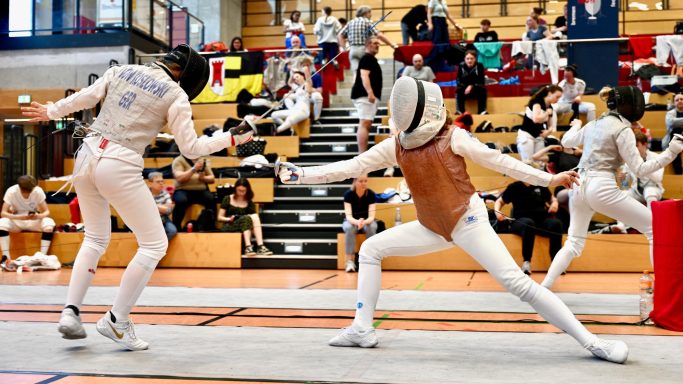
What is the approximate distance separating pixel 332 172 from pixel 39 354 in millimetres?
1606

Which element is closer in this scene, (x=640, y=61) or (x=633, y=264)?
(x=633, y=264)

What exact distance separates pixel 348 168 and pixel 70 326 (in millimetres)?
1539

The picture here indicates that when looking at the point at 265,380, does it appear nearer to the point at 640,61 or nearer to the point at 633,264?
the point at 633,264

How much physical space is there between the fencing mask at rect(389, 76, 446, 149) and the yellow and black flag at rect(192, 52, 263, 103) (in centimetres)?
953

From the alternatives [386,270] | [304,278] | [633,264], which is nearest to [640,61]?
[633,264]

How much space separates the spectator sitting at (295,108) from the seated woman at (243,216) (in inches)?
95.4

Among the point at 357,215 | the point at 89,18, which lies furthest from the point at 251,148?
the point at 89,18

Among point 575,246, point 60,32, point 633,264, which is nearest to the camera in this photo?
point 575,246

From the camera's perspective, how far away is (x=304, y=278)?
7.97m

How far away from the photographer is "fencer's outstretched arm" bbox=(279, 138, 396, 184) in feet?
12.6

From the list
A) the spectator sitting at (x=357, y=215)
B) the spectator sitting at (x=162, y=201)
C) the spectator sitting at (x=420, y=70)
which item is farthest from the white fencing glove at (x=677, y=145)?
the spectator sitting at (x=420, y=70)

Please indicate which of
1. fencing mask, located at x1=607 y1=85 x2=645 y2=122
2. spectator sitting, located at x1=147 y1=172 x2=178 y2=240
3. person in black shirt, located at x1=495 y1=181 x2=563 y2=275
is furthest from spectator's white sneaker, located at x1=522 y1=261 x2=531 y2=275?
spectator sitting, located at x1=147 y1=172 x2=178 y2=240

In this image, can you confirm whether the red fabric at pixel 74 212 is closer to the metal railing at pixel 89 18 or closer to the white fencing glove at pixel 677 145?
the metal railing at pixel 89 18

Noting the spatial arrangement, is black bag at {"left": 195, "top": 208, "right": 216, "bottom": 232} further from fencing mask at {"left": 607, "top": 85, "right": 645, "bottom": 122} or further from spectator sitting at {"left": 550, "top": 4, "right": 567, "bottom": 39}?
spectator sitting at {"left": 550, "top": 4, "right": 567, "bottom": 39}
